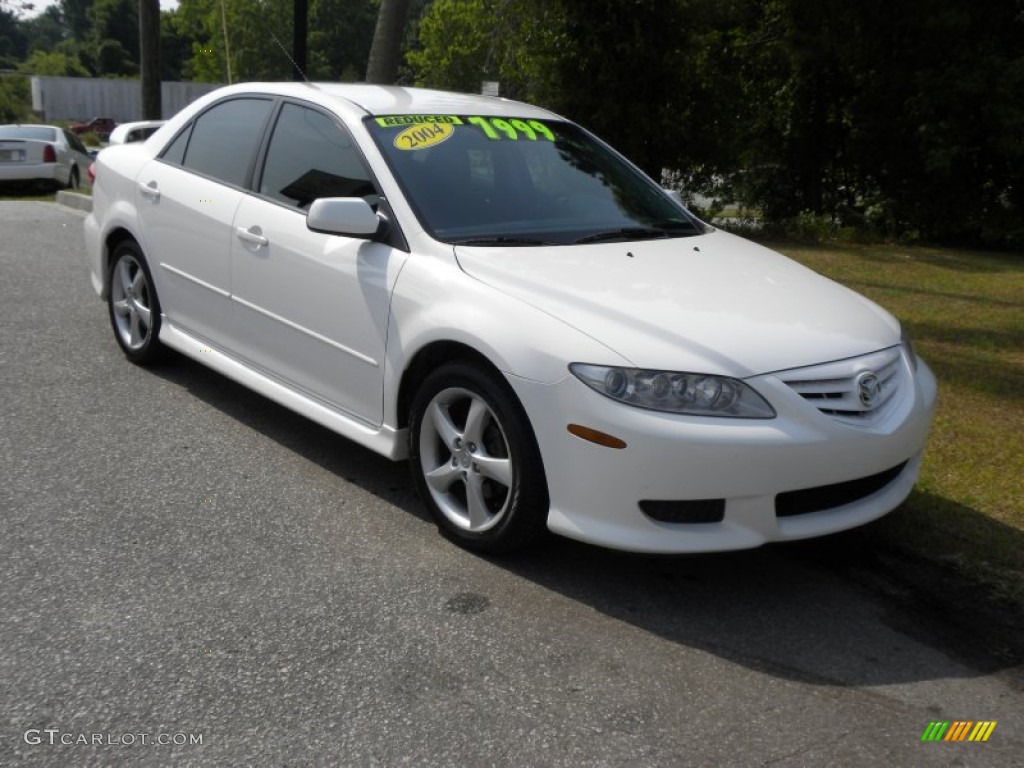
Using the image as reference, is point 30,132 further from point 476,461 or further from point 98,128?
point 98,128

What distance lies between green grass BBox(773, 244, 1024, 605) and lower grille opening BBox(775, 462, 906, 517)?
51 cm

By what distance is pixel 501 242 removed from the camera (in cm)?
456

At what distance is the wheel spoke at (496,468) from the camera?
3.98m

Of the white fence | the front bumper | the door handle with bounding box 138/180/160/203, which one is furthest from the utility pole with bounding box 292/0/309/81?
the white fence

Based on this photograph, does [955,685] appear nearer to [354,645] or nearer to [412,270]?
[354,645]

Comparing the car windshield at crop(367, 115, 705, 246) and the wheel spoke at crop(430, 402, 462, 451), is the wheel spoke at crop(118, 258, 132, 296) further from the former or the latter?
the wheel spoke at crop(430, 402, 462, 451)

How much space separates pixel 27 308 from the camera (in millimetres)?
8117

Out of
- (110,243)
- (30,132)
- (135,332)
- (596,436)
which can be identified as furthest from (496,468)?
(30,132)

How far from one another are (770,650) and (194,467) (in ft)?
8.88

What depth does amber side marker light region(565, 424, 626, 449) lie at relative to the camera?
3641 millimetres

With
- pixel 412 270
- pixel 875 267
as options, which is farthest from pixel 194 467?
pixel 875 267

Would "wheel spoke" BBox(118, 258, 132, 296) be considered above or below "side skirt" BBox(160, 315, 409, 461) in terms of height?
above

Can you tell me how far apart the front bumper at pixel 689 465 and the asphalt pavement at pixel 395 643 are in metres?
0.31

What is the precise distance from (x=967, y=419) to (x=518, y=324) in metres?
3.24
